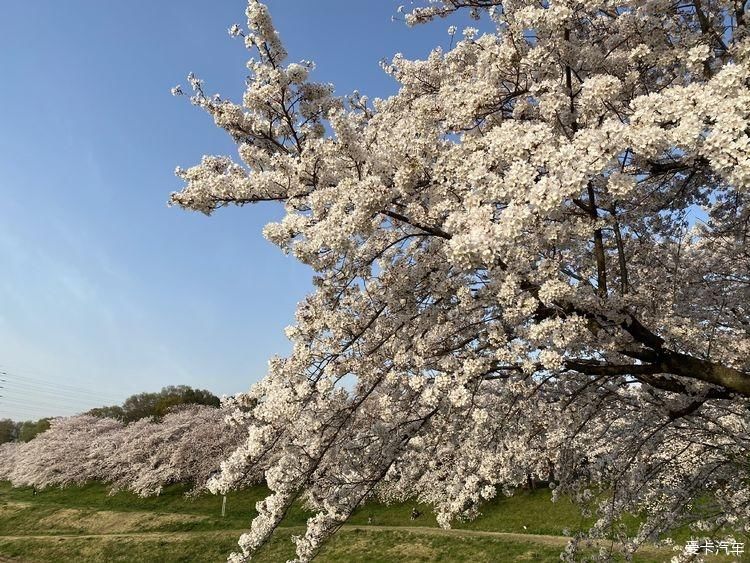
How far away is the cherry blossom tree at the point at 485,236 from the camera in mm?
5160

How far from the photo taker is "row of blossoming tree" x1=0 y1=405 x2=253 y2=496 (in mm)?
40031

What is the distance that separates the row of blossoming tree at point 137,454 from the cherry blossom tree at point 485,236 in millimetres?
32144

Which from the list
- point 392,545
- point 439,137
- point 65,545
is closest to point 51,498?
point 65,545

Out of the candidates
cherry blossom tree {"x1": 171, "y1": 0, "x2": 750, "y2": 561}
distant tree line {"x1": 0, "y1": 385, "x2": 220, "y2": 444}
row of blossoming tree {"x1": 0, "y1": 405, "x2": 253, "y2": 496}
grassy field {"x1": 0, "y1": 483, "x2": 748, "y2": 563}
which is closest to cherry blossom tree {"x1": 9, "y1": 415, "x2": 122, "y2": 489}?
row of blossoming tree {"x1": 0, "y1": 405, "x2": 253, "y2": 496}

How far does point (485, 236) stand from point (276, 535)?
23570 millimetres

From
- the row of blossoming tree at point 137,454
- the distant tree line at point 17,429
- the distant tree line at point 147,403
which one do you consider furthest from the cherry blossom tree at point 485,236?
the distant tree line at point 17,429

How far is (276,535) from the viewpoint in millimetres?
23766

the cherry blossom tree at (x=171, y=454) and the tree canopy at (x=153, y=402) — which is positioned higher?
the tree canopy at (x=153, y=402)

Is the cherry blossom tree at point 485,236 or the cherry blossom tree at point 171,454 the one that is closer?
the cherry blossom tree at point 485,236

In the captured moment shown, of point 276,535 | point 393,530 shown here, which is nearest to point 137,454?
point 276,535

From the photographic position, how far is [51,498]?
140 ft

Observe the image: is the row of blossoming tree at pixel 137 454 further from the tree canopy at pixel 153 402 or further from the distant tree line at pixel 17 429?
the distant tree line at pixel 17 429

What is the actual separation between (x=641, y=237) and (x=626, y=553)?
5828mm

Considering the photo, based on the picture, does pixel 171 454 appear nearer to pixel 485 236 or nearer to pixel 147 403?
pixel 485 236
